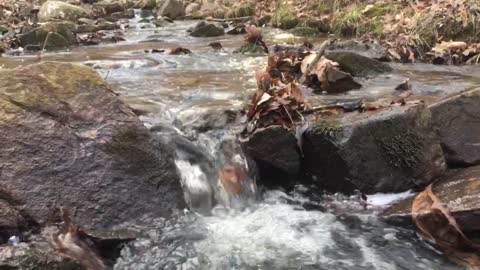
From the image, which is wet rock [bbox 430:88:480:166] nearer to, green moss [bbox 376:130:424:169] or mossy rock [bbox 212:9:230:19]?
green moss [bbox 376:130:424:169]

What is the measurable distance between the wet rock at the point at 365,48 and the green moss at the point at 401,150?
147 inches

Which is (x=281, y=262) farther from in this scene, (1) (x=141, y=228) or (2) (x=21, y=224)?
(2) (x=21, y=224)

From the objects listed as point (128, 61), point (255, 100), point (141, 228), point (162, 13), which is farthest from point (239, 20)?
point (141, 228)

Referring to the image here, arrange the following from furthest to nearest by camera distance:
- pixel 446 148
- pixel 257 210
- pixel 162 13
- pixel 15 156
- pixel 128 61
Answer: pixel 162 13 < pixel 128 61 < pixel 446 148 < pixel 257 210 < pixel 15 156

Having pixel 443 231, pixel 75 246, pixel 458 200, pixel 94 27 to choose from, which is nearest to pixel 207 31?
pixel 94 27

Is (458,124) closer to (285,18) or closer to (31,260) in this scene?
(31,260)

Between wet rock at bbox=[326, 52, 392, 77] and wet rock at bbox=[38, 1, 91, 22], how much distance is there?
970cm

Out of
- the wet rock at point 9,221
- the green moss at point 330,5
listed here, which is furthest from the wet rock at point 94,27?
the wet rock at point 9,221

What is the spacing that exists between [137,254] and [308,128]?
1.68m

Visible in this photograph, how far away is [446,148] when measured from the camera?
4.16 meters

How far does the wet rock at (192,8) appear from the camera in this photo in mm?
16291

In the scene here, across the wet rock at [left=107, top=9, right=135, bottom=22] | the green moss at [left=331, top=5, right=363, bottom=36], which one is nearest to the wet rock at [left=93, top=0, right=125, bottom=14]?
the wet rock at [left=107, top=9, right=135, bottom=22]

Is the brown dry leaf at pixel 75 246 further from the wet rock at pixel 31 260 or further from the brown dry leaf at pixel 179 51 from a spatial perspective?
the brown dry leaf at pixel 179 51

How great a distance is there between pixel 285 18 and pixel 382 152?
27.0ft
